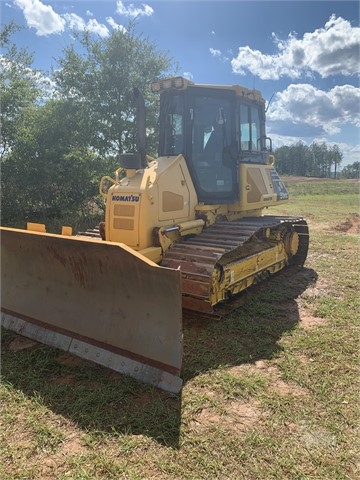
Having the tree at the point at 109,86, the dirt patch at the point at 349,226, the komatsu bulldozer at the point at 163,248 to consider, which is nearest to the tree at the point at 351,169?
the dirt patch at the point at 349,226

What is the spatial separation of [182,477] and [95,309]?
1855 millimetres

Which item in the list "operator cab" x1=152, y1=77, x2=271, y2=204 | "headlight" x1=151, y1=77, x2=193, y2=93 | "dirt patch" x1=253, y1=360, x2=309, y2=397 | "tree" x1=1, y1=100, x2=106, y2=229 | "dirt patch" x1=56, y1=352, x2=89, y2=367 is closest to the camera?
"dirt patch" x1=253, y1=360, x2=309, y2=397

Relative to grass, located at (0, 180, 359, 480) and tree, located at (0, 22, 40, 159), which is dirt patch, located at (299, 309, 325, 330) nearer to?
grass, located at (0, 180, 359, 480)

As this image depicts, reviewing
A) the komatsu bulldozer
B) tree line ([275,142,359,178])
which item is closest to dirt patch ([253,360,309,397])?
the komatsu bulldozer

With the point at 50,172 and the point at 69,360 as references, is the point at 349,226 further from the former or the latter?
the point at 69,360

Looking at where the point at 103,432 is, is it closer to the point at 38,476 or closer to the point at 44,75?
the point at 38,476

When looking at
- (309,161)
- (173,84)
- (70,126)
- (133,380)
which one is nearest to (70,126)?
(70,126)

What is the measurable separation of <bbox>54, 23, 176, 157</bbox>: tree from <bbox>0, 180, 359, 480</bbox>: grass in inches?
382

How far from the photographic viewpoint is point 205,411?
9.53ft

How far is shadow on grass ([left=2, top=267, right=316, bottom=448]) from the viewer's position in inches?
110

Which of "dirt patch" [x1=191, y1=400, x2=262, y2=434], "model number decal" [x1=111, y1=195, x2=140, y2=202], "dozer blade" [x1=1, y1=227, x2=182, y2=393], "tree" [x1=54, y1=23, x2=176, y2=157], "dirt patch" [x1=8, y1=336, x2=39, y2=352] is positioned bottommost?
"dirt patch" [x1=191, y1=400, x2=262, y2=434]

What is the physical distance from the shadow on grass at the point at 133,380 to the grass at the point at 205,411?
0.4 inches

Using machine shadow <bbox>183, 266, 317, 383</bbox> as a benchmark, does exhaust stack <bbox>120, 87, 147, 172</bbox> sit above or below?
above

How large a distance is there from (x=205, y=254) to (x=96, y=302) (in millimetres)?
1305
